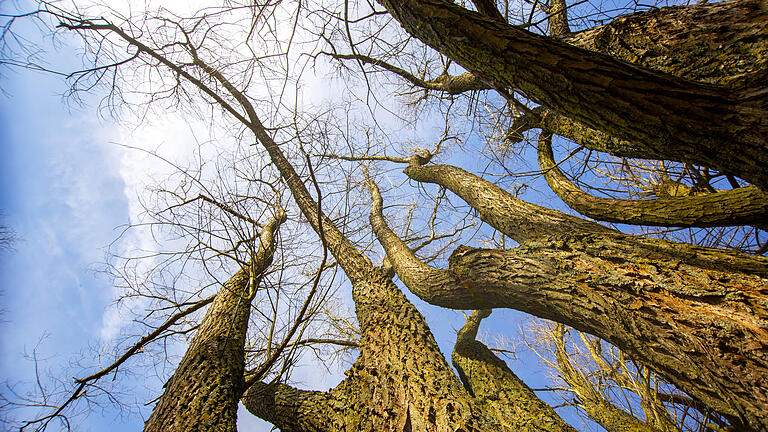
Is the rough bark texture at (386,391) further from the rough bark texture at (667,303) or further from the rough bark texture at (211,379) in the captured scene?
the rough bark texture at (667,303)

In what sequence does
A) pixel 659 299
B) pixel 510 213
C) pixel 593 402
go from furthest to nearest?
pixel 593 402
pixel 510 213
pixel 659 299

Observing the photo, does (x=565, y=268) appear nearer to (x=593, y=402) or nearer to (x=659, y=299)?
(x=659, y=299)

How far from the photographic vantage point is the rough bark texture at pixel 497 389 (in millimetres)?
2328

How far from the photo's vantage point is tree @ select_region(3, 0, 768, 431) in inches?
44.1

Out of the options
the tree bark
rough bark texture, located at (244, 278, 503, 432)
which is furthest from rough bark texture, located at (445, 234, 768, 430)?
the tree bark

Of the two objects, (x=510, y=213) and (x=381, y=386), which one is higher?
(x=510, y=213)

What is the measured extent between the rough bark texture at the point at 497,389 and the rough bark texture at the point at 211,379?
79.2 inches

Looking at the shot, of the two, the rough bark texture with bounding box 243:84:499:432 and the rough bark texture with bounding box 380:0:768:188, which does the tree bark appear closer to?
the rough bark texture with bounding box 243:84:499:432

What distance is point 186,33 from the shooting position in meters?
2.59

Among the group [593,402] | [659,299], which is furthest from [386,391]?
[593,402]

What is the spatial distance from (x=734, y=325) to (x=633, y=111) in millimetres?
913

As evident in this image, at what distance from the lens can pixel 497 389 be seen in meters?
2.83

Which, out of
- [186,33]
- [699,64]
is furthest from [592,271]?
[186,33]

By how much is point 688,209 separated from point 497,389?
7.15 ft
